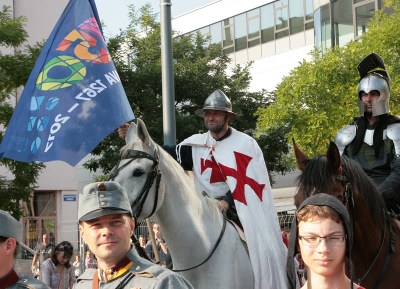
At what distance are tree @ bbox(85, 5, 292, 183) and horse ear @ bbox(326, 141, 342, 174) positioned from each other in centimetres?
1790

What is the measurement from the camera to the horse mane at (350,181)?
5.84 meters

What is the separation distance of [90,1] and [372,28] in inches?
504

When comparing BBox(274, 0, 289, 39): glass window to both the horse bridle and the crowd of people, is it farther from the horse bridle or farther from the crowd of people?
the horse bridle

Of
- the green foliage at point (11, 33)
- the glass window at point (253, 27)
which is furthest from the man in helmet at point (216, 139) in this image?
the glass window at point (253, 27)

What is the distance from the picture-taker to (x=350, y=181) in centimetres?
615

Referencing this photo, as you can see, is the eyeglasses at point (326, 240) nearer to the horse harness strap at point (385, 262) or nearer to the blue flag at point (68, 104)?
the horse harness strap at point (385, 262)

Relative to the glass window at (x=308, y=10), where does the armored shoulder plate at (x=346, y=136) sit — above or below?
below

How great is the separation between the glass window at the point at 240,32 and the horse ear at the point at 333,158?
1588 inches

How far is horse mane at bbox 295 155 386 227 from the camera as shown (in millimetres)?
5844

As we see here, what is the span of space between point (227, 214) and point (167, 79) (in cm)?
352

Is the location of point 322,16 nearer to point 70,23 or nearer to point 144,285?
point 70,23

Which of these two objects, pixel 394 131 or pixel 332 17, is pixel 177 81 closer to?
pixel 332 17

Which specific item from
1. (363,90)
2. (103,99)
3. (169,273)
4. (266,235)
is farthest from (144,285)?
(103,99)

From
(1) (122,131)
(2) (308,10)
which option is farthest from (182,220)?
(2) (308,10)
